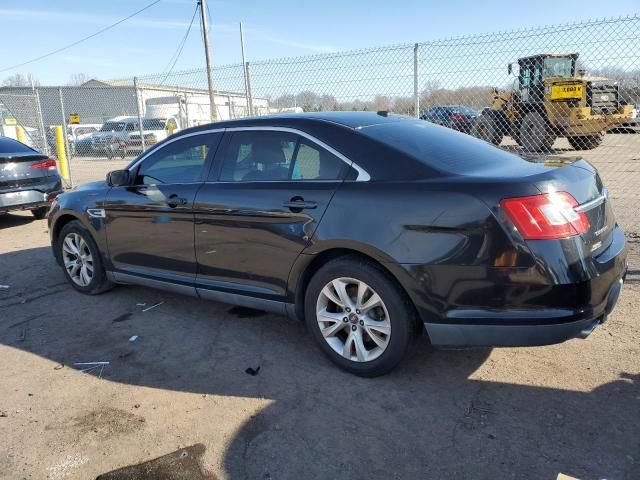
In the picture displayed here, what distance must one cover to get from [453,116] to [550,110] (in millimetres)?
4676

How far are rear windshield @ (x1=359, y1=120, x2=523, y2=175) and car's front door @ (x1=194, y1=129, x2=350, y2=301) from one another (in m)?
0.38

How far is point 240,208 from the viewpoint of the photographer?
3.67 metres

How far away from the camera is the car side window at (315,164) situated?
130 inches

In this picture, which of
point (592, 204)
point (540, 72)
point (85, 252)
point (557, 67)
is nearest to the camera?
point (592, 204)

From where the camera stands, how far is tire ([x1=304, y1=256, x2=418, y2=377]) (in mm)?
3072

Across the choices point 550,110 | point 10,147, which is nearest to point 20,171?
point 10,147

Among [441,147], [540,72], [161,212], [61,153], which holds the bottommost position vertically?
[161,212]

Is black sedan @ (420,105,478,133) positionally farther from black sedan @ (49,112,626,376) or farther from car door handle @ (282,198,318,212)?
car door handle @ (282,198,318,212)

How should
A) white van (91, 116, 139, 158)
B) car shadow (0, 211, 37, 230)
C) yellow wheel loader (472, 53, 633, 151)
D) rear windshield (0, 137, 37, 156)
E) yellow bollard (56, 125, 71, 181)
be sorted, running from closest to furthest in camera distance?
rear windshield (0, 137, 37, 156)
car shadow (0, 211, 37, 230)
yellow bollard (56, 125, 71, 181)
yellow wheel loader (472, 53, 633, 151)
white van (91, 116, 139, 158)

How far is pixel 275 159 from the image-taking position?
12.0 feet

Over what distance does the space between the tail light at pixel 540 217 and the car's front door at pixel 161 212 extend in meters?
2.31

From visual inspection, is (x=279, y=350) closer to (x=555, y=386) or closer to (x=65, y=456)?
(x=65, y=456)

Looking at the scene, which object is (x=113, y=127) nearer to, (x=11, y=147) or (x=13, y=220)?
(x=13, y=220)

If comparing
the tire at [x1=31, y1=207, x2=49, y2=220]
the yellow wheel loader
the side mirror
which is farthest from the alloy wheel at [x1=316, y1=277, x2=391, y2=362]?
the yellow wheel loader
